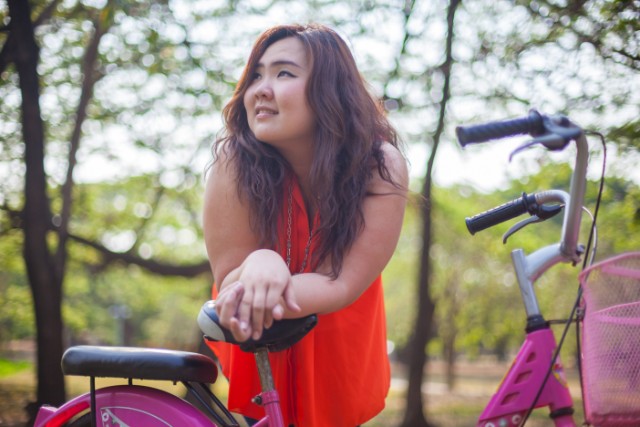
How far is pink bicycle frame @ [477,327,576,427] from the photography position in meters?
1.85

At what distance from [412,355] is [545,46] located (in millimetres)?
6331

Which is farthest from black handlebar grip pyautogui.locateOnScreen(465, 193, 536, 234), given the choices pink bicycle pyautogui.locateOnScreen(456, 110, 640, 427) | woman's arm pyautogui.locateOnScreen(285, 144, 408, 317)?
woman's arm pyautogui.locateOnScreen(285, 144, 408, 317)

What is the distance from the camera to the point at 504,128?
1.50 meters

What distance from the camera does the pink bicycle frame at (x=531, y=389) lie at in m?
1.85

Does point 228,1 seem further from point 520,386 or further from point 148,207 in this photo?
point 520,386

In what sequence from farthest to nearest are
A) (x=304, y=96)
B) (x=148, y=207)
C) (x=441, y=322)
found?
1. (x=441, y=322)
2. (x=148, y=207)
3. (x=304, y=96)

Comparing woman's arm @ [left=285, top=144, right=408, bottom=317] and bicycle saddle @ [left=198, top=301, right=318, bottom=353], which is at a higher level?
woman's arm @ [left=285, top=144, right=408, bottom=317]

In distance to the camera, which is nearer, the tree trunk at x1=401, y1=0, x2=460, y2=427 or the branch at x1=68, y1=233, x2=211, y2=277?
the tree trunk at x1=401, y1=0, x2=460, y2=427

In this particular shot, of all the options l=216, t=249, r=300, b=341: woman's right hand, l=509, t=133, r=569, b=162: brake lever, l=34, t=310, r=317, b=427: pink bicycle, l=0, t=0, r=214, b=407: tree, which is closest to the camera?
l=509, t=133, r=569, b=162: brake lever

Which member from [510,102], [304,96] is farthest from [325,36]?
[510,102]

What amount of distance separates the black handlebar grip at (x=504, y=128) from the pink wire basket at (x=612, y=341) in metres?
0.43

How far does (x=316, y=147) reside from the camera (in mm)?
2074

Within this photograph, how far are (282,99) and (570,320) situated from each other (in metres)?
1.03

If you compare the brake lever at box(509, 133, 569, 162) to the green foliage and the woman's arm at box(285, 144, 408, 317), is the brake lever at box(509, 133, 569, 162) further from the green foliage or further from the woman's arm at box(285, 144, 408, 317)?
the green foliage
